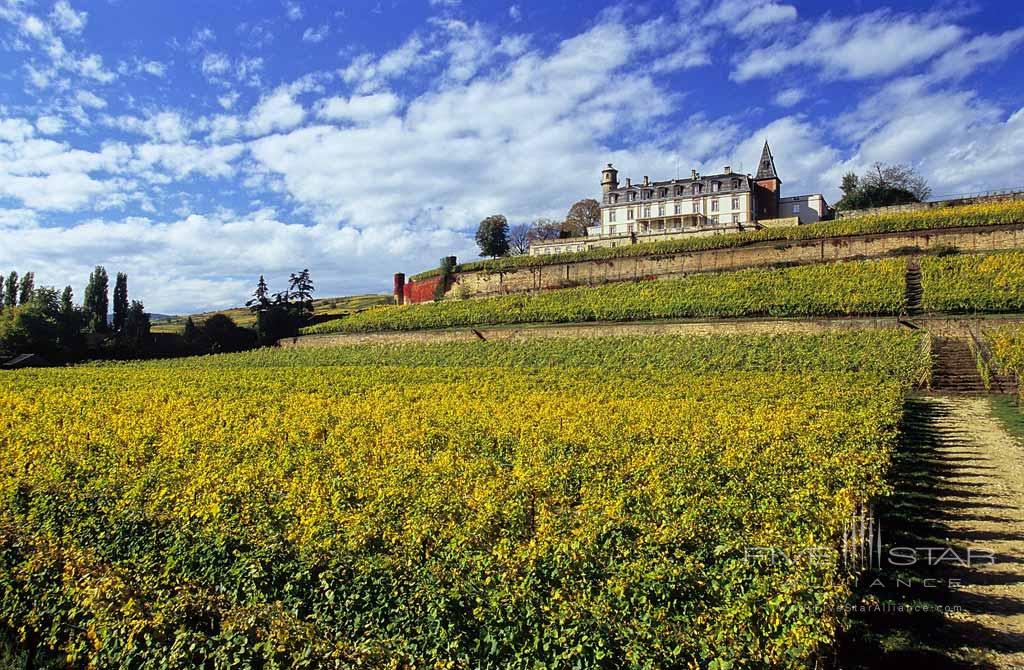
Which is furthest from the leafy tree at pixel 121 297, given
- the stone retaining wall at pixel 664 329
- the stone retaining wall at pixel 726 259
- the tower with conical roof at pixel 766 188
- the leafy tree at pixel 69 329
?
the tower with conical roof at pixel 766 188

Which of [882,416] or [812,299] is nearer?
[882,416]

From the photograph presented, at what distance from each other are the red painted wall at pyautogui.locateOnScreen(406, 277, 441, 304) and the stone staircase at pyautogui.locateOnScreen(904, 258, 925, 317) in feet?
119

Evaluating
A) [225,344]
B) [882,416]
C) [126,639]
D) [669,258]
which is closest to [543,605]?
[126,639]

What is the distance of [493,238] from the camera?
2849 inches

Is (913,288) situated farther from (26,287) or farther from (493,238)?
(26,287)

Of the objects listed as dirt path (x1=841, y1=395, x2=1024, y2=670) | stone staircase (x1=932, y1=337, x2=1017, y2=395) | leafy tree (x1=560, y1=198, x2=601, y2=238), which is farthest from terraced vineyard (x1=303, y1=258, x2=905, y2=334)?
leafy tree (x1=560, y1=198, x2=601, y2=238)

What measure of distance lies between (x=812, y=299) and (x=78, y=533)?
3469 cm

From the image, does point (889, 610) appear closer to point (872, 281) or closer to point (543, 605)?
point (543, 605)

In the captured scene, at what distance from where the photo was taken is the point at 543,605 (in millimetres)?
4766

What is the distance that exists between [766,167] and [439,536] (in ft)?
242

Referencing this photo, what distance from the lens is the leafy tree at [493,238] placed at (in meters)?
72.2

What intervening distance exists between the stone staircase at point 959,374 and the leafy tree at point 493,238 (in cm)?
5063

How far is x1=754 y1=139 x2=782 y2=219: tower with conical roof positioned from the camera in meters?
65.6

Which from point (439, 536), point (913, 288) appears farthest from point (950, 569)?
point (913, 288)
